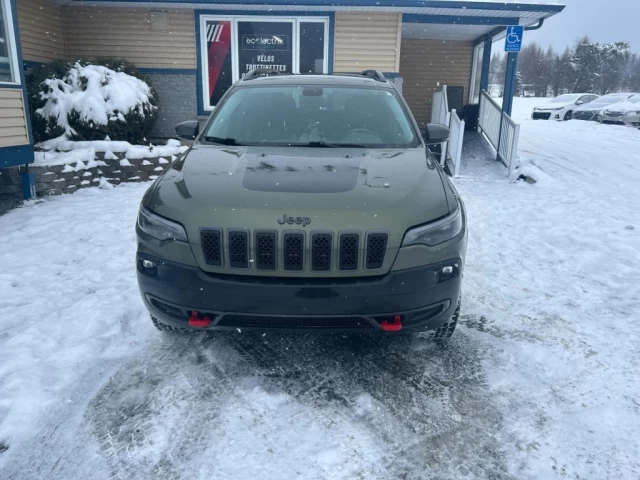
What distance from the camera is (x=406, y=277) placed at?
264 cm

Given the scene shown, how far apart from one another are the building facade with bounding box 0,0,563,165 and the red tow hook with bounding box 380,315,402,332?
941 centimetres

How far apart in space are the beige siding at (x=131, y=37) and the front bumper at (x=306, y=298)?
9.77m

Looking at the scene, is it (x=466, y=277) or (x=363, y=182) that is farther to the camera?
(x=466, y=277)

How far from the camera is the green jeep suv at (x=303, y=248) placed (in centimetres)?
261

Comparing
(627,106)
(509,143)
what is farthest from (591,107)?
(509,143)

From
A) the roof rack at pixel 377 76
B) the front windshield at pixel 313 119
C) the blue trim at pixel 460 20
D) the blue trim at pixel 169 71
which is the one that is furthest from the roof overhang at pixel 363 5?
the front windshield at pixel 313 119

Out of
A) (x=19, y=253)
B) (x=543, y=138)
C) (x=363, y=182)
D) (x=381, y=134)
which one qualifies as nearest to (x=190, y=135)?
(x=381, y=134)

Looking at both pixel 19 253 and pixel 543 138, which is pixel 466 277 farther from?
pixel 543 138

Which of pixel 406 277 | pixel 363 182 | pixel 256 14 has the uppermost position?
pixel 256 14

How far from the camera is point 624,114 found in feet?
71.3

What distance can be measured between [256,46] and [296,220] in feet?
32.8

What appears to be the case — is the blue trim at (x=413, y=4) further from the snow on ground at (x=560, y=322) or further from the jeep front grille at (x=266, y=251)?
the jeep front grille at (x=266, y=251)

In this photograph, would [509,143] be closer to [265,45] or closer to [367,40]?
[367,40]

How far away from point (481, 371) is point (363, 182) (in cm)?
135
